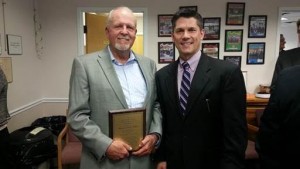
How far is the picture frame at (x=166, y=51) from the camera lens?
3605mm

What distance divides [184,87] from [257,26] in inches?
103

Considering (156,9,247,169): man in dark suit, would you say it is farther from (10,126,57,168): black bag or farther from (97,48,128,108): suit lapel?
(10,126,57,168): black bag

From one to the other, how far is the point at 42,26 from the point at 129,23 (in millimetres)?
2586

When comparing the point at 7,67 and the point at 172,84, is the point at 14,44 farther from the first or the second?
the point at 172,84

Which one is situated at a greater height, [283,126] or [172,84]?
[172,84]

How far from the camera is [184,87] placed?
1.50 meters

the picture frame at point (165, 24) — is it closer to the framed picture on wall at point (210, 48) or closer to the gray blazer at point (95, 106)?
the framed picture on wall at point (210, 48)

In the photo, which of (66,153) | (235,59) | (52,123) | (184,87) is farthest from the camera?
(235,59)

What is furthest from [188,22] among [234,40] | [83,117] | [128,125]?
[234,40]

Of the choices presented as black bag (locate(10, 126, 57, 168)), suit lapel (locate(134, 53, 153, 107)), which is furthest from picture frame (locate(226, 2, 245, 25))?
black bag (locate(10, 126, 57, 168))

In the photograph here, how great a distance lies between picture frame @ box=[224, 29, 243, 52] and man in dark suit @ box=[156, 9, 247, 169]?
226cm

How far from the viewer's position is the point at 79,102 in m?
1.40

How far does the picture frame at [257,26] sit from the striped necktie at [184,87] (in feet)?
8.12

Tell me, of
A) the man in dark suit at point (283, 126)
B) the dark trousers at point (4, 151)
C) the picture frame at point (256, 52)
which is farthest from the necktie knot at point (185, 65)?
the picture frame at point (256, 52)
